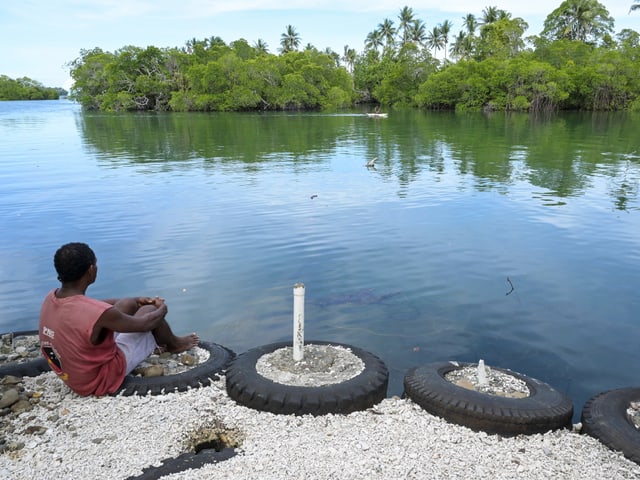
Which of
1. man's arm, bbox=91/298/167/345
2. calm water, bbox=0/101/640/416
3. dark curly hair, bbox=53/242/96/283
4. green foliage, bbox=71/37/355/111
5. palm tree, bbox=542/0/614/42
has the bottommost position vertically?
calm water, bbox=0/101/640/416

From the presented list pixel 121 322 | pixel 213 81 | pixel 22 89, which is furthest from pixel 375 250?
pixel 22 89

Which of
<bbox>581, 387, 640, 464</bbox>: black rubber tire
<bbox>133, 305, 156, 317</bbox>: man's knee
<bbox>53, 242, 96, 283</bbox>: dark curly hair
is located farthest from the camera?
<bbox>133, 305, 156, 317</bbox>: man's knee

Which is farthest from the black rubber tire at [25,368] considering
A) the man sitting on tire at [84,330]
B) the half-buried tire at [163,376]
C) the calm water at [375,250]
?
the calm water at [375,250]

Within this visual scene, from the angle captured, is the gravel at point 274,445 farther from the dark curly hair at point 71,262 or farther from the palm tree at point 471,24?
the palm tree at point 471,24

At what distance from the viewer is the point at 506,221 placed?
12.9 metres

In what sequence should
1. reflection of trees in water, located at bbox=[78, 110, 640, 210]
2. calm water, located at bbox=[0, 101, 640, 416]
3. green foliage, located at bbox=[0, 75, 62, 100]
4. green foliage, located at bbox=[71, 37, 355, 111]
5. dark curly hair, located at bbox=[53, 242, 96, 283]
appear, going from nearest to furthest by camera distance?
dark curly hair, located at bbox=[53, 242, 96, 283]
calm water, located at bbox=[0, 101, 640, 416]
reflection of trees in water, located at bbox=[78, 110, 640, 210]
green foliage, located at bbox=[71, 37, 355, 111]
green foliage, located at bbox=[0, 75, 62, 100]

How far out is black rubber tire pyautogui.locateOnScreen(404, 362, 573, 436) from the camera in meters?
4.37

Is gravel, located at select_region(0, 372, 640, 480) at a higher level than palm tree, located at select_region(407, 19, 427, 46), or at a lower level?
lower

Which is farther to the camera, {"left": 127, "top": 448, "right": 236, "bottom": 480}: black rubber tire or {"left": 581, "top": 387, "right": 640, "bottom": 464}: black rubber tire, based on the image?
{"left": 581, "top": 387, "right": 640, "bottom": 464}: black rubber tire

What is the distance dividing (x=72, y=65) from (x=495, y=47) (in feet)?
279

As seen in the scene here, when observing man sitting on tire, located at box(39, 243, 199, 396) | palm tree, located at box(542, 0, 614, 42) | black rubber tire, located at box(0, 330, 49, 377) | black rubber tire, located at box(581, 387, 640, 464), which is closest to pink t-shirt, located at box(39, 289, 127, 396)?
man sitting on tire, located at box(39, 243, 199, 396)

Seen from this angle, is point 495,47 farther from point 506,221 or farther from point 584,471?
point 584,471

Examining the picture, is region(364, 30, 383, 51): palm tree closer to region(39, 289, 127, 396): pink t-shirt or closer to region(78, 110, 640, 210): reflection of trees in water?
region(78, 110, 640, 210): reflection of trees in water

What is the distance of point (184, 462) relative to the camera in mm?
3910
